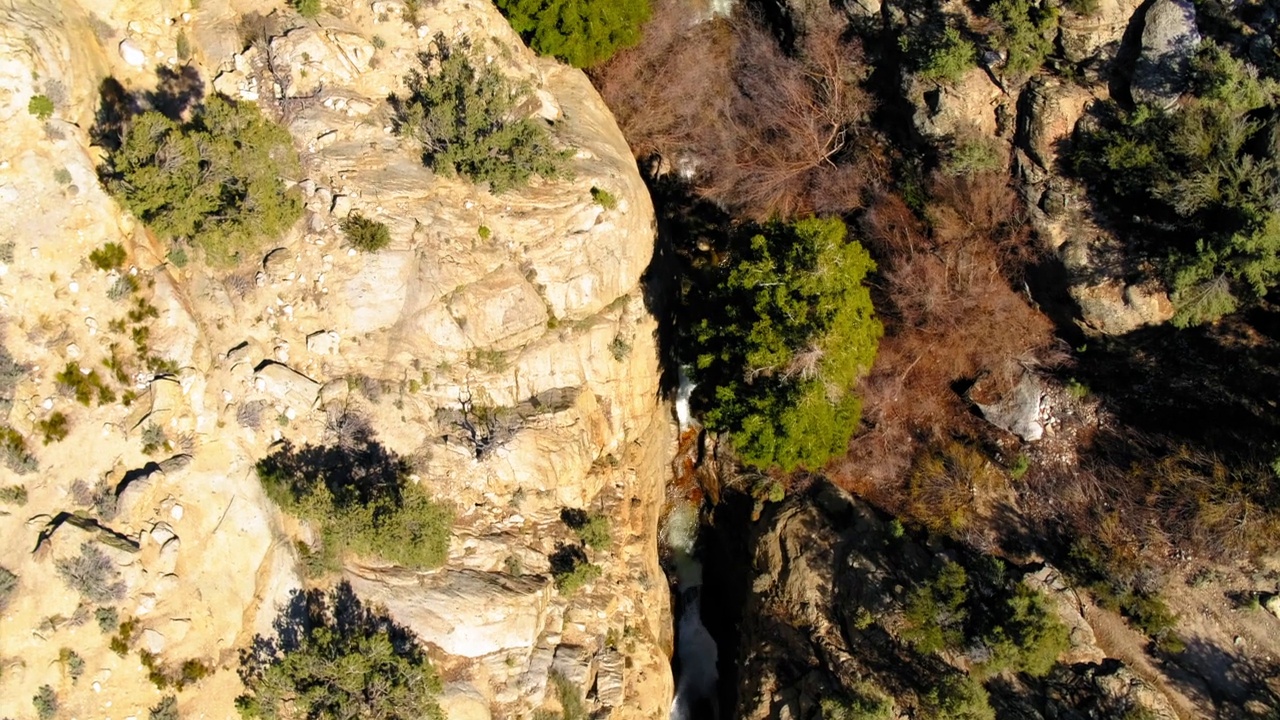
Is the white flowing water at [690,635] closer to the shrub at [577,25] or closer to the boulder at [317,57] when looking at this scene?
the shrub at [577,25]

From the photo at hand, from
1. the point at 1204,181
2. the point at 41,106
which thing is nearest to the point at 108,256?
the point at 41,106

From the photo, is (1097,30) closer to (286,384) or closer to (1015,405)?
(1015,405)

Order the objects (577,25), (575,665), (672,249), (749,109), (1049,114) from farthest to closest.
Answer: (672,249)
(749,109)
(577,25)
(1049,114)
(575,665)

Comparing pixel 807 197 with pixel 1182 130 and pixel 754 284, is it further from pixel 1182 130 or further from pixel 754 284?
pixel 1182 130

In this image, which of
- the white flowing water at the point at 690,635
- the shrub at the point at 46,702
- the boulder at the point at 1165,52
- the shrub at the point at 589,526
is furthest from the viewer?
the white flowing water at the point at 690,635

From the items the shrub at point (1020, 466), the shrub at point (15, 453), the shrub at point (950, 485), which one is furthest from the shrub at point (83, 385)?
the shrub at point (1020, 466)

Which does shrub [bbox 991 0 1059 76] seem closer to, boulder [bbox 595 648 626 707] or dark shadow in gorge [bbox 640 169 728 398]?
dark shadow in gorge [bbox 640 169 728 398]
